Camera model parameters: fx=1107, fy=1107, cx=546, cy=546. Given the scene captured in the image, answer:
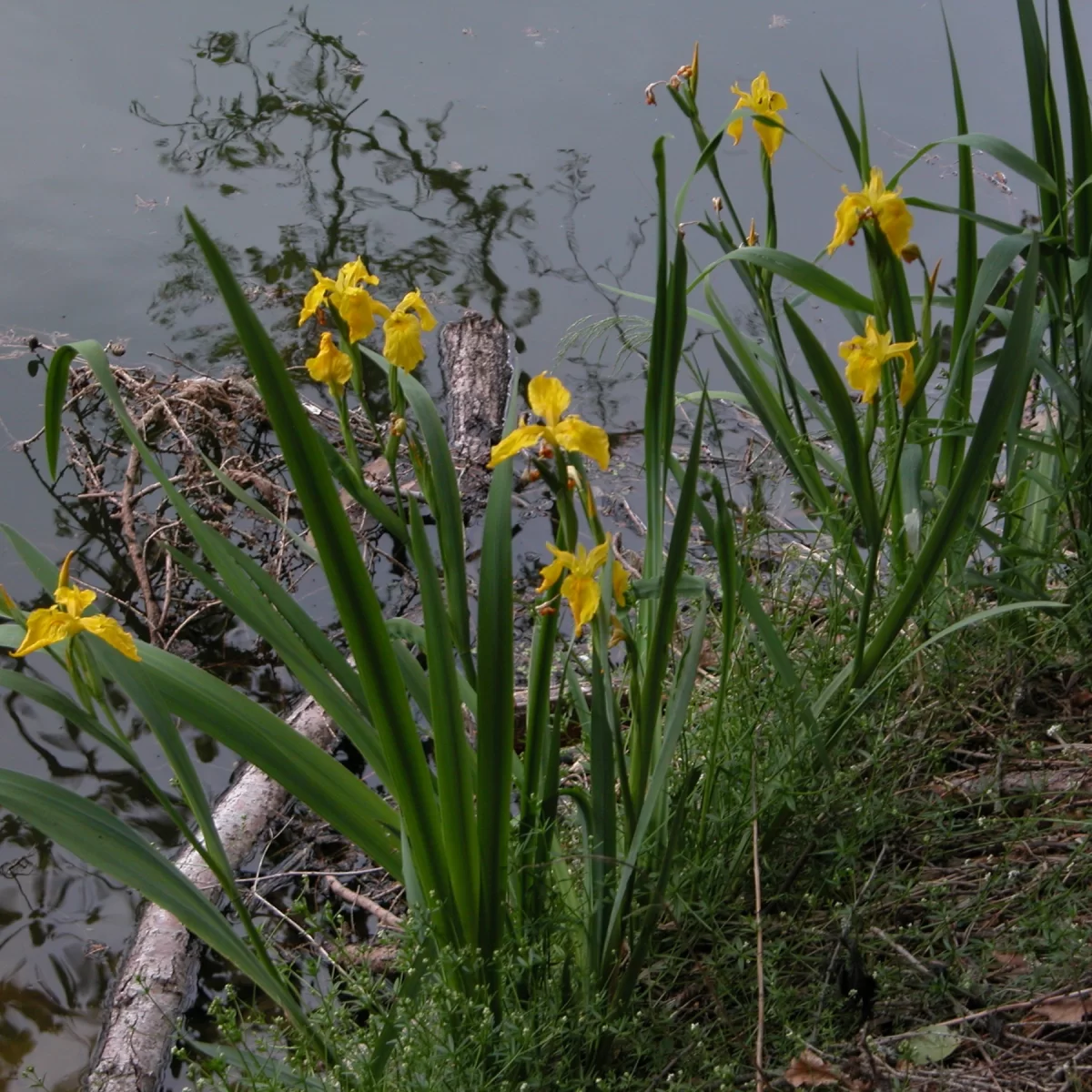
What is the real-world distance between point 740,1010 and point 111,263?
3.54 meters

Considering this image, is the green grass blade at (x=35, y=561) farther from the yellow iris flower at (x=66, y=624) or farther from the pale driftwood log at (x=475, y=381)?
the pale driftwood log at (x=475, y=381)

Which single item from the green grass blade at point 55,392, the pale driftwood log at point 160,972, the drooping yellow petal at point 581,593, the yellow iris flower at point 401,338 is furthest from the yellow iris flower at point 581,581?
the pale driftwood log at point 160,972

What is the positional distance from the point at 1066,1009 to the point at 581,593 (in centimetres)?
82

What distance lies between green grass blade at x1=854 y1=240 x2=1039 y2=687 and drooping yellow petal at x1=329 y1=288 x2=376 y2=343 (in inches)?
28.8

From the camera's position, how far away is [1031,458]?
6.94ft

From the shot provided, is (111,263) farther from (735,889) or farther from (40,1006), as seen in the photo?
(735,889)

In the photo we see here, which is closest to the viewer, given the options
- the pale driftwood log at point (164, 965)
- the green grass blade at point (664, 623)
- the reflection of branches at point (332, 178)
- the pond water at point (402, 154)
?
the green grass blade at point (664, 623)

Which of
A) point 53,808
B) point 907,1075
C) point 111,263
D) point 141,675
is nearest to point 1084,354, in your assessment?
point 907,1075

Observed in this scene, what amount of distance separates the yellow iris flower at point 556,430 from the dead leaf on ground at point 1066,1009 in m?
0.87

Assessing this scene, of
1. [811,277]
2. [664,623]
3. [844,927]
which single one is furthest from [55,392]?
[844,927]

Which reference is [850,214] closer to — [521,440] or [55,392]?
[521,440]

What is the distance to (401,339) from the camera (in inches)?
52.4

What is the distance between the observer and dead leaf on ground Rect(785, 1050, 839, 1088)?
1226mm

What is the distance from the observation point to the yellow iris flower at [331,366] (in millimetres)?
1344
